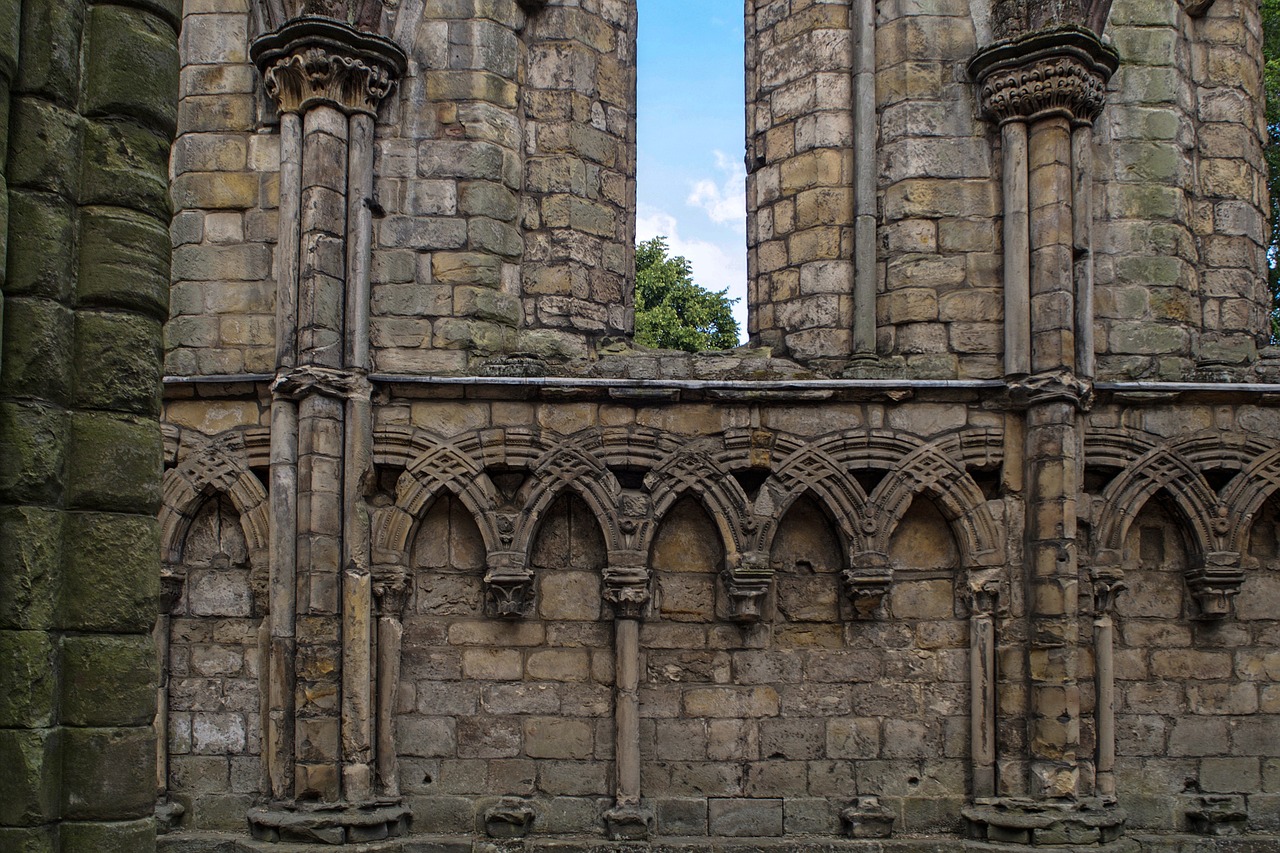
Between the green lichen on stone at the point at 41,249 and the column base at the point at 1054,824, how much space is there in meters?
6.60

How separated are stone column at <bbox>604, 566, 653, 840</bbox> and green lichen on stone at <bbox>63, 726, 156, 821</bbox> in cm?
496

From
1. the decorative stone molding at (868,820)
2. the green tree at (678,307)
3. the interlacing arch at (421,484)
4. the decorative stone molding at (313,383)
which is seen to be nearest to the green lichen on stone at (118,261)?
the decorative stone molding at (313,383)

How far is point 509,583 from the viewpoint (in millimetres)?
8336

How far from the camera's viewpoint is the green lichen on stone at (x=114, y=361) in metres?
3.53

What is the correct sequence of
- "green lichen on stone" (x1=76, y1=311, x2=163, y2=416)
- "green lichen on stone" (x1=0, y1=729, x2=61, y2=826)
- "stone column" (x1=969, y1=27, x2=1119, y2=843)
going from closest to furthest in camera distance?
"green lichen on stone" (x1=0, y1=729, x2=61, y2=826)
"green lichen on stone" (x1=76, y1=311, x2=163, y2=416)
"stone column" (x1=969, y1=27, x2=1119, y2=843)

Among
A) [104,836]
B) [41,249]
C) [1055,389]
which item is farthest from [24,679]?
[1055,389]

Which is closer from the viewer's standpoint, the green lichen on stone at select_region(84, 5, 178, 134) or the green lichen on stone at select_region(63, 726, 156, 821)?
the green lichen on stone at select_region(63, 726, 156, 821)

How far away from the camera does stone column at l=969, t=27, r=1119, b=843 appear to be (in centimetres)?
809

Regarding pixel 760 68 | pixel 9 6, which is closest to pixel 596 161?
pixel 760 68

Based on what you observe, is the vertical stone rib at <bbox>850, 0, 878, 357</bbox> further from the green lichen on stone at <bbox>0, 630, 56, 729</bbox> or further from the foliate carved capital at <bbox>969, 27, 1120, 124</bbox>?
the green lichen on stone at <bbox>0, 630, 56, 729</bbox>

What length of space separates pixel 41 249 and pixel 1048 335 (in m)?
6.55

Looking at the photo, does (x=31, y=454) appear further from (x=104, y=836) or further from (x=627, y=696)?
(x=627, y=696)

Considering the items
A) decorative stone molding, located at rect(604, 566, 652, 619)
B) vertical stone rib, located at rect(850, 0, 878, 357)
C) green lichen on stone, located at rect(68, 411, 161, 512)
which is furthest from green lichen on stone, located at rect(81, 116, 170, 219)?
vertical stone rib, located at rect(850, 0, 878, 357)

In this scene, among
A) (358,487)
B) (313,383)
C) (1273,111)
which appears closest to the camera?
(313,383)
